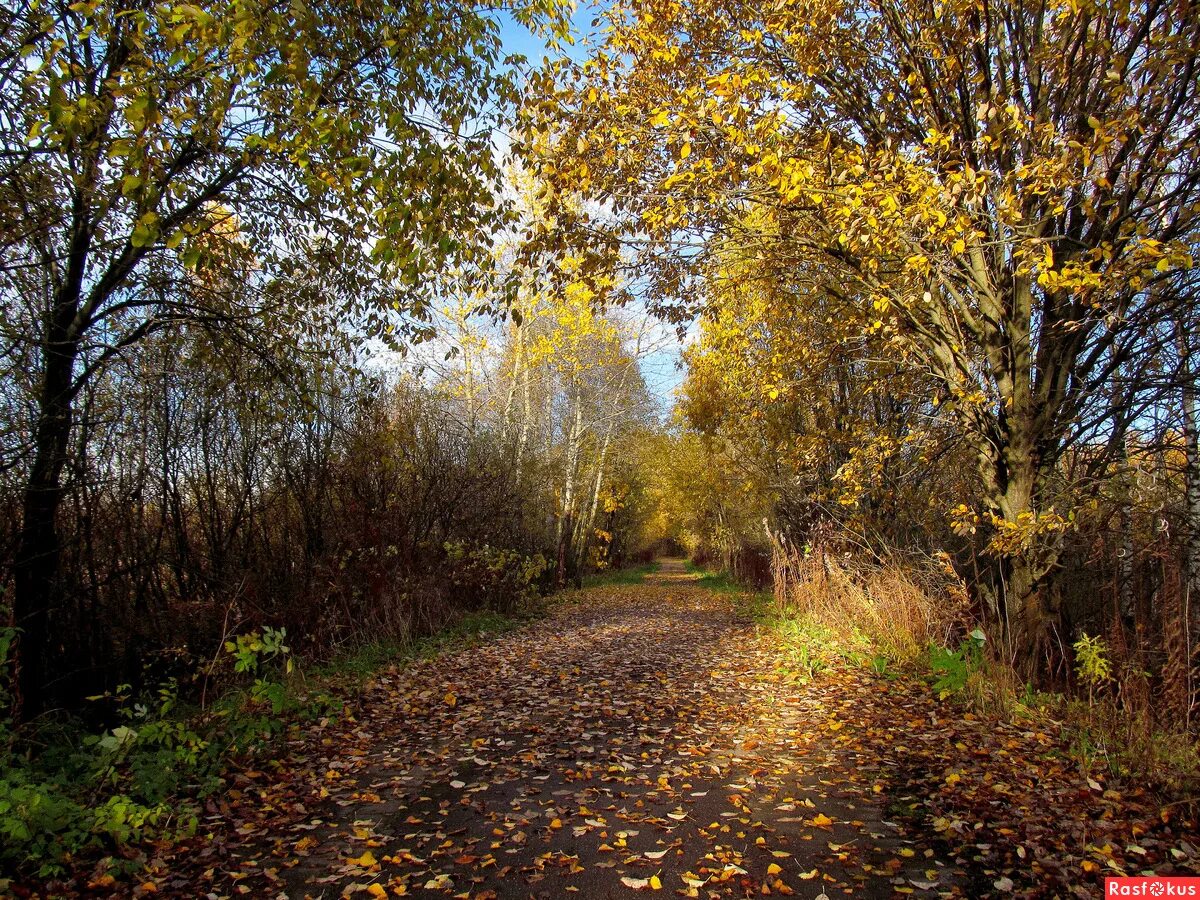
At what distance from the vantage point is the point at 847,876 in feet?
10.9

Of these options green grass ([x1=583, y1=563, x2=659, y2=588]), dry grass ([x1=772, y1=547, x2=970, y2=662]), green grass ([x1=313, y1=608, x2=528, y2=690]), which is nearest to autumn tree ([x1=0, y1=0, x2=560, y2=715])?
green grass ([x1=313, y1=608, x2=528, y2=690])

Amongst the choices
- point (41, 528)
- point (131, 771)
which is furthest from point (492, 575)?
point (131, 771)

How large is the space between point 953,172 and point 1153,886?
473cm

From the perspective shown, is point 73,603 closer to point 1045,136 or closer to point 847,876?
point 847,876

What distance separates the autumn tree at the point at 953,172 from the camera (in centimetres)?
525

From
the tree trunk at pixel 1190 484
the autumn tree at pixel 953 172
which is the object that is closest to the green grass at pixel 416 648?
the autumn tree at pixel 953 172

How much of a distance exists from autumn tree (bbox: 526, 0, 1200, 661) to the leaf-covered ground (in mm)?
2318

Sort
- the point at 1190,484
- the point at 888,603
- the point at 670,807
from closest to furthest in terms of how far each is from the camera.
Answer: the point at 670,807 < the point at 1190,484 < the point at 888,603

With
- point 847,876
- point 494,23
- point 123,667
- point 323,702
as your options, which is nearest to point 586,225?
point 494,23

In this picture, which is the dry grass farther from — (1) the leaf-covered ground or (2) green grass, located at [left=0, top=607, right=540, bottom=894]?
(2) green grass, located at [left=0, top=607, right=540, bottom=894]

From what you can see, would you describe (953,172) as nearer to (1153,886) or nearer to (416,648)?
(1153,886)

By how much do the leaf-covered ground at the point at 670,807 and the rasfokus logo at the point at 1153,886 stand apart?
0.06 m

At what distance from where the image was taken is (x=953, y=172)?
5102 mm

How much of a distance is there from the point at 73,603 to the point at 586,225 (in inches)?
238
